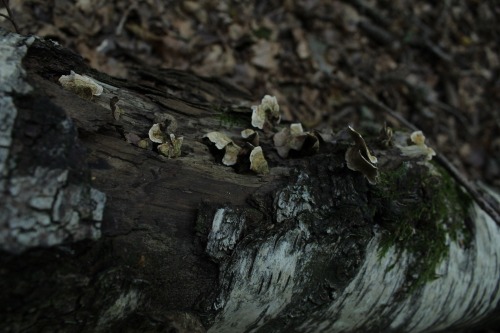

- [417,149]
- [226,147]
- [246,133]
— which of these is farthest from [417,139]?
[226,147]

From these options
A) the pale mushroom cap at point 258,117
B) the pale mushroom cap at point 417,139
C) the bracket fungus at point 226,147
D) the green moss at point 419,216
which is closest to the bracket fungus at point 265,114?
the pale mushroom cap at point 258,117

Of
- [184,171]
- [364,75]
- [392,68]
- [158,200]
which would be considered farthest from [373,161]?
[392,68]

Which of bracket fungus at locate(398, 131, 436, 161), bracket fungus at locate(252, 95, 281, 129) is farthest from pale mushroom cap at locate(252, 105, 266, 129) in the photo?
bracket fungus at locate(398, 131, 436, 161)

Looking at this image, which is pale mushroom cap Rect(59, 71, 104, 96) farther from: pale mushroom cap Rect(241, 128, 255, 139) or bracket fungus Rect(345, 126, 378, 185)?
bracket fungus Rect(345, 126, 378, 185)

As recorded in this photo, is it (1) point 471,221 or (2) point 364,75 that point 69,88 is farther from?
(2) point 364,75

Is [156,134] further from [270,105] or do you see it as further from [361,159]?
[361,159]
